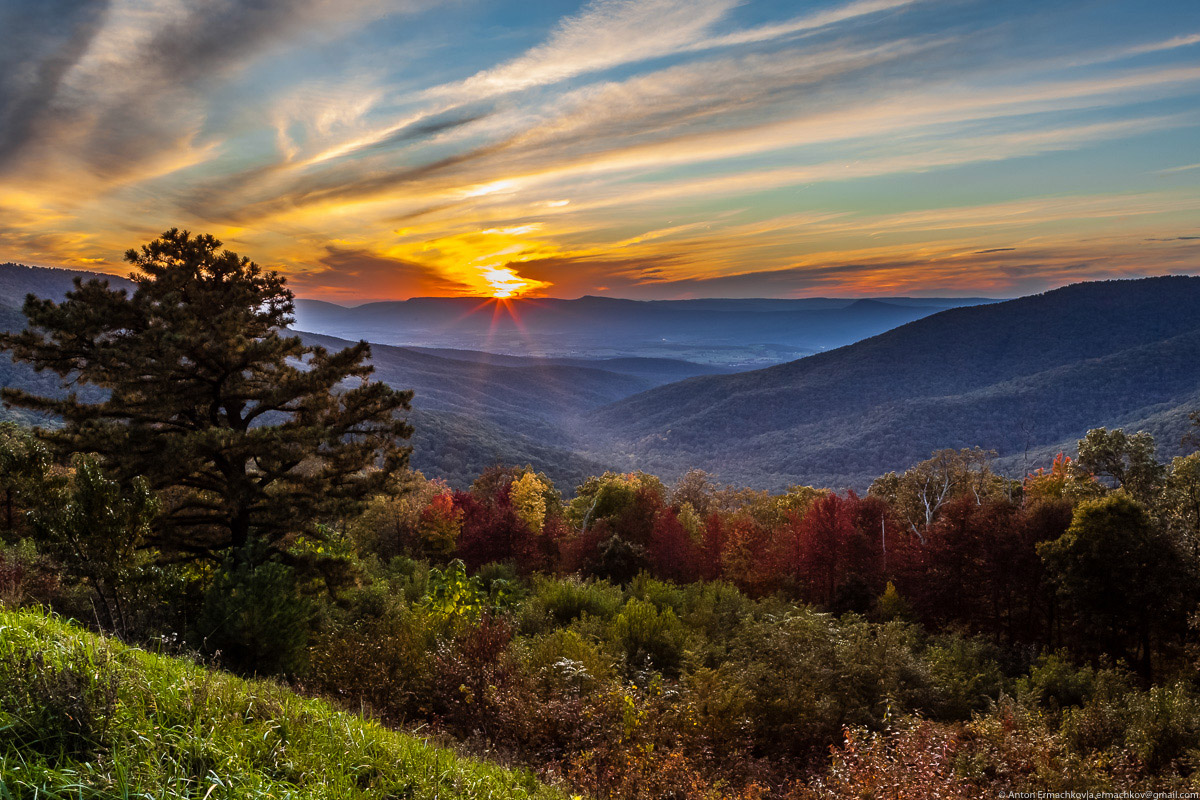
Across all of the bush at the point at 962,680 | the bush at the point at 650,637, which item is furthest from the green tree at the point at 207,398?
the bush at the point at 962,680

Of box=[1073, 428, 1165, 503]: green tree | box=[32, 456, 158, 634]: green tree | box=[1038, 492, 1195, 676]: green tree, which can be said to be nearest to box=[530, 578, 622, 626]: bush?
box=[32, 456, 158, 634]: green tree

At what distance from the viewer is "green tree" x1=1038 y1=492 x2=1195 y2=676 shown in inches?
762

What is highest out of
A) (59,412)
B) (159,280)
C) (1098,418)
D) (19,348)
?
(159,280)

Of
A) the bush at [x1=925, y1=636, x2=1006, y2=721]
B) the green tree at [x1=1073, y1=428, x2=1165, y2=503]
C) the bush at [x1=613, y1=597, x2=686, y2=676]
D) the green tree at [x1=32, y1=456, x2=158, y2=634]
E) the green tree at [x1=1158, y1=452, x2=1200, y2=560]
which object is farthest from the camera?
the green tree at [x1=1073, y1=428, x2=1165, y2=503]

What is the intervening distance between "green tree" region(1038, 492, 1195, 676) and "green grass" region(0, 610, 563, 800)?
22.2m

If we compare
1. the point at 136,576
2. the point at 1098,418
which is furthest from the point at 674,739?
the point at 1098,418

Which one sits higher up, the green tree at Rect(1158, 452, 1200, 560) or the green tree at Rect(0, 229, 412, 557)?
the green tree at Rect(0, 229, 412, 557)

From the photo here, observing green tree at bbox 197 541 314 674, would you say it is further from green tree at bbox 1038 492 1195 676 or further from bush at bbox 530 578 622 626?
green tree at bbox 1038 492 1195 676

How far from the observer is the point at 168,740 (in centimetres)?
→ 423

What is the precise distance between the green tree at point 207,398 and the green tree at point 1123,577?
22388 mm

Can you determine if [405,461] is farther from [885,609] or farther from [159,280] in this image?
[885,609]

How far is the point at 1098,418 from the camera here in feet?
562

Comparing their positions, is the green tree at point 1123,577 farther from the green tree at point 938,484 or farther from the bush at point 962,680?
the green tree at point 938,484

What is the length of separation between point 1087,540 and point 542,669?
19.3 m
